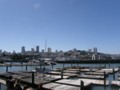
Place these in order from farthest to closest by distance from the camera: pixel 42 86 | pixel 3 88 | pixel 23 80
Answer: pixel 3 88 < pixel 23 80 < pixel 42 86

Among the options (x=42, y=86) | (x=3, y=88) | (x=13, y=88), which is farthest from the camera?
(x=3, y=88)

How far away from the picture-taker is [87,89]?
3116 centimetres

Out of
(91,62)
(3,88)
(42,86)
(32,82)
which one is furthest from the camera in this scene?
(91,62)

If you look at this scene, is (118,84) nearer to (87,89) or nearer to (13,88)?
(87,89)

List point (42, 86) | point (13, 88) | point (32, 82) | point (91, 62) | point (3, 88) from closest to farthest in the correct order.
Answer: point (13, 88), point (42, 86), point (32, 82), point (3, 88), point (91, 62)

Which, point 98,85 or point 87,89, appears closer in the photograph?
point 87,89

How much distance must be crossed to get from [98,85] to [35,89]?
33.5 ft

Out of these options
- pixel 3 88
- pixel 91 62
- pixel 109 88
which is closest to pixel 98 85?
pixel 109 88

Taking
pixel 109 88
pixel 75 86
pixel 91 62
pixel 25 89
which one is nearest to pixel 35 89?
pixel 25 89

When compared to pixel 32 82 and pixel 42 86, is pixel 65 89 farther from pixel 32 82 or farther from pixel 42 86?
pixel 32 82

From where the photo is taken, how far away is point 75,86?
29500mm

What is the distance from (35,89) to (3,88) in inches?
323

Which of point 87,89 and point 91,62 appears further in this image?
point 91,62

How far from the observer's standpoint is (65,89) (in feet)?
89.9
